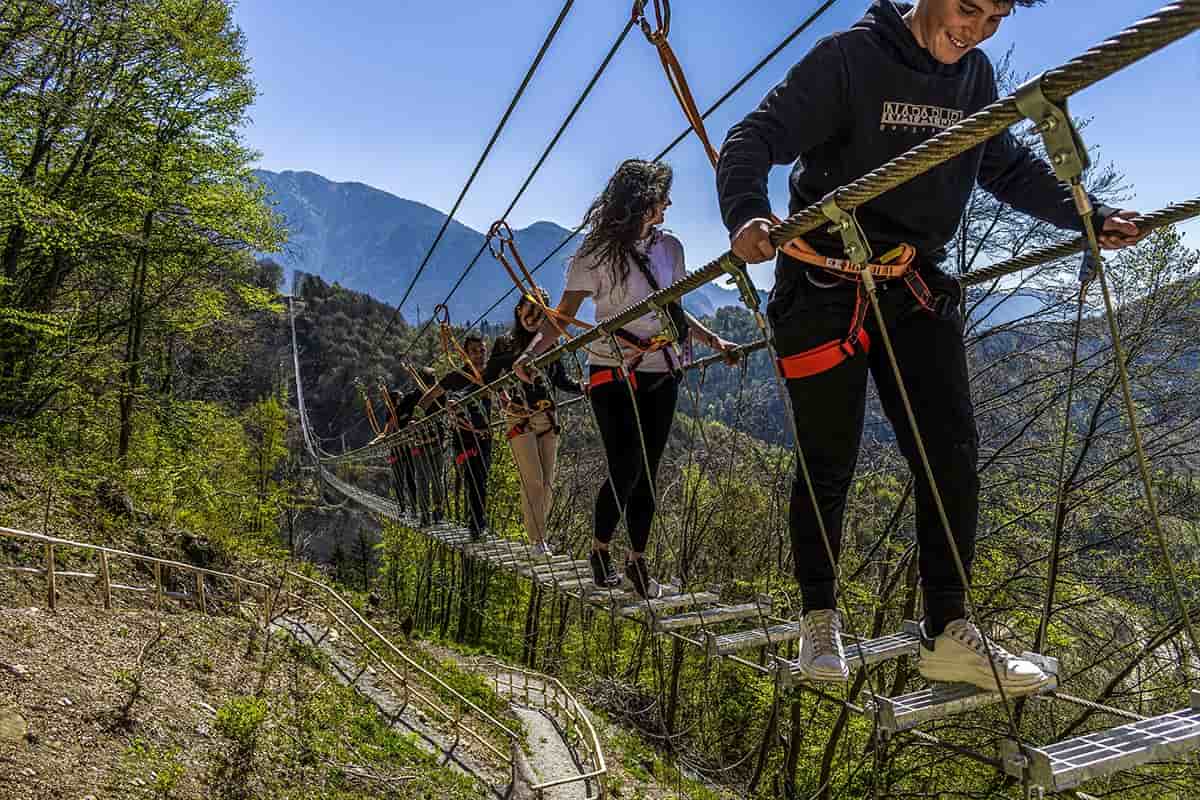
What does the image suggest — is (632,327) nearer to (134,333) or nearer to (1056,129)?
(1056,129)

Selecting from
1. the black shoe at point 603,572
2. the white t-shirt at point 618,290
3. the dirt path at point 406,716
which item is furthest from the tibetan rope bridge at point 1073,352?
the dirt path at point 406,716

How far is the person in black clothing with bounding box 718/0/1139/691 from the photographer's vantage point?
1574 millimetres

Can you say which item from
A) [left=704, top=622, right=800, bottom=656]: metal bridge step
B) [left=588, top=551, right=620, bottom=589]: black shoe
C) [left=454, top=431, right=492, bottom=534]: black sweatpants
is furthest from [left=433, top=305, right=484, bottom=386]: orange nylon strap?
[left=704, top=622, right=800, bottom=656]: metal bridge step

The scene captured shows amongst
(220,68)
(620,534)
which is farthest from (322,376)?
(220,68)

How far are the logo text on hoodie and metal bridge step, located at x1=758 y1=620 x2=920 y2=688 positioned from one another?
3.88 ft

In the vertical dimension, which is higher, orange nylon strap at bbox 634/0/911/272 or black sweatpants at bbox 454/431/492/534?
orange nylon strap at bbox 634/0/911/272

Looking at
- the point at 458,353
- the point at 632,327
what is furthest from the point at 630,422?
the point at 458,353

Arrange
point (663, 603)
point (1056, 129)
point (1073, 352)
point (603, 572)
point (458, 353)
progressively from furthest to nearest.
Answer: point (458, 353) < point (603, 572) < point (663, 603) < point (1073, 352) < point (1056, 129)

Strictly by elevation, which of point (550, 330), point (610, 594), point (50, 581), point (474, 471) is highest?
point (550, 330)

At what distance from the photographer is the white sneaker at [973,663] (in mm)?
1564

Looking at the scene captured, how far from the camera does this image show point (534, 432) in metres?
4.57

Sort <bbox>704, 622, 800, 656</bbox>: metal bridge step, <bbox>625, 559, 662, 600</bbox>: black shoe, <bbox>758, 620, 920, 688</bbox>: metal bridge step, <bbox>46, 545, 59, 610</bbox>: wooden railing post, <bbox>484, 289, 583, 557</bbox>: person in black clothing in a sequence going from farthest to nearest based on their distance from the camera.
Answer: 1. <bbox>484, 289, 583, 557</bbox>: person in black clothing
2. <bbox>46, 545, 59, 610</bbox>: wooden railing post
3. <bbox>625, 559, 662, 600</bbox>: black shoe
4. <bbox>704, 622, 800, 656</bbox>: metal bridge step
5. <bbox>758, 620, 920, 688</bbox>: metal bridge step

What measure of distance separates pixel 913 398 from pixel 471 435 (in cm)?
433

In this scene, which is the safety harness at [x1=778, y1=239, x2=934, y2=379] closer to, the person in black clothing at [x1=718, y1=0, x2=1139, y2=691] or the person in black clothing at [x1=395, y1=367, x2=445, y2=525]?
the person in black clothing at [x1=718, y1=0, x2=1139, y2=691]
